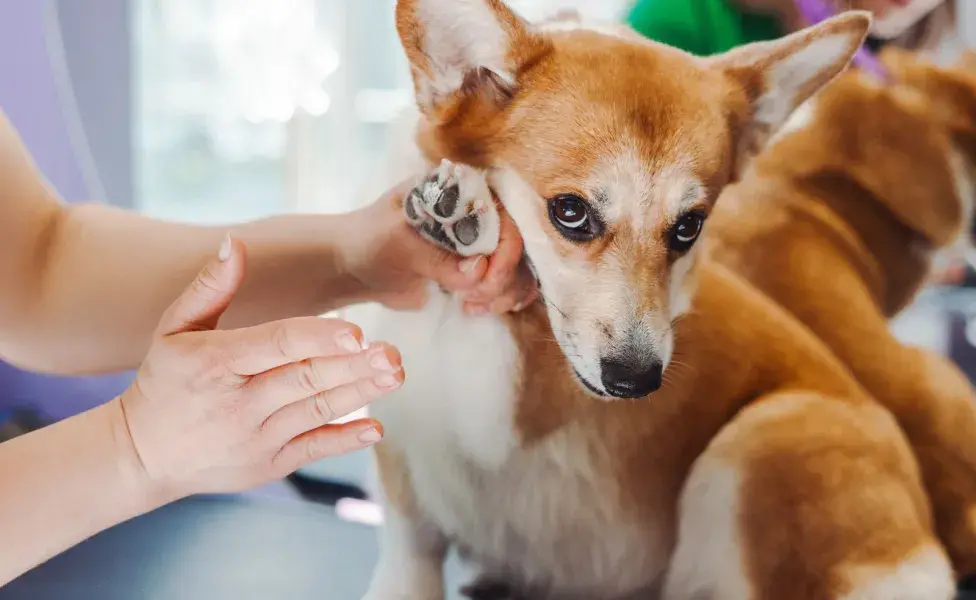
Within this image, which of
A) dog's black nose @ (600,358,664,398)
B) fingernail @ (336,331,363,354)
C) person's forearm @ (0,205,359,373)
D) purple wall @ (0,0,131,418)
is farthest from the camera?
purple wall @ (0,0,131,418)

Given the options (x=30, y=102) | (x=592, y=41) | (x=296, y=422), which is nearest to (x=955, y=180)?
(x=592, y=41)

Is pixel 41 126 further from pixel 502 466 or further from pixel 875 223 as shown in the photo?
pixel 875 223

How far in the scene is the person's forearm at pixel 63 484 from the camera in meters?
0.56

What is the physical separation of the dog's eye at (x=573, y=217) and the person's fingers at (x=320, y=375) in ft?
0.69

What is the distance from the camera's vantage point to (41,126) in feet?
3.01

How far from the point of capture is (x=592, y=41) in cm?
72

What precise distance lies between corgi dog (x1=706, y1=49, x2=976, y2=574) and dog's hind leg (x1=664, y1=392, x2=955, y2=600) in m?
0.06

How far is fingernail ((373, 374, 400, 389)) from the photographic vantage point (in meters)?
0.54

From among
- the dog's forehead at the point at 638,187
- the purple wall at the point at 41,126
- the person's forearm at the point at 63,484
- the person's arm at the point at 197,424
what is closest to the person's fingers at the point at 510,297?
the dog's forehead at the point at 638,187

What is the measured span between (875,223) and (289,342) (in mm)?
651

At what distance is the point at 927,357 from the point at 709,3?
0.42 metres

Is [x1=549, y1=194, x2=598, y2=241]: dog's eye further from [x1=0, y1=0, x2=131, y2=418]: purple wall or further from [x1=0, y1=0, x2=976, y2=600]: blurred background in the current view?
[x1=0, y1=0, x2=131, y2=418]: purple wall

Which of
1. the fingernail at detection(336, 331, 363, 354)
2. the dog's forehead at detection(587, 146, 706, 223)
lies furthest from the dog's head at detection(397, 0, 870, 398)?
the fingernail at detection(336, 331, 363, 354)

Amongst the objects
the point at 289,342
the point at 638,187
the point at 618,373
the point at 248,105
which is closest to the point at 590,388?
the point at 618,373
